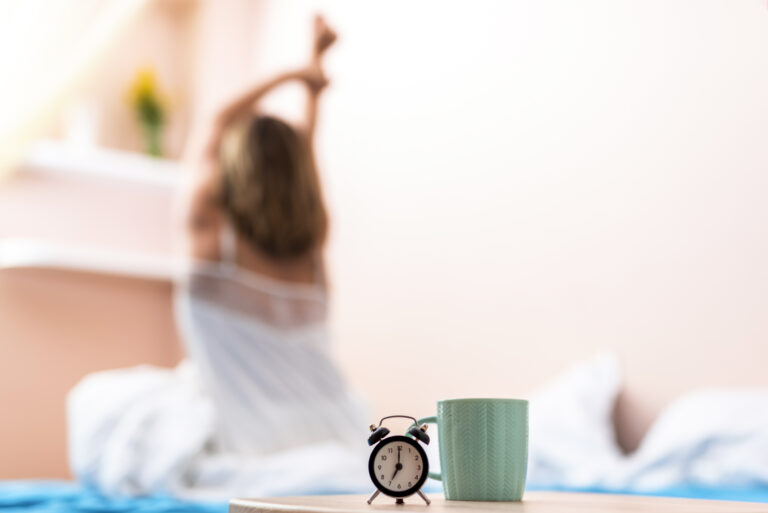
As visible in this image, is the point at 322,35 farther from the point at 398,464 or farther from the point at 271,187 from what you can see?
the point at 398,464

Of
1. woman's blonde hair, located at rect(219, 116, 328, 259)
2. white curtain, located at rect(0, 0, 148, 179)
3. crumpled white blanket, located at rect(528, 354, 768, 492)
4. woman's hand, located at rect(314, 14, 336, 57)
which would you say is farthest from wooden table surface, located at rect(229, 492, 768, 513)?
white curtain, located at rect(0, 0, 148, 179)

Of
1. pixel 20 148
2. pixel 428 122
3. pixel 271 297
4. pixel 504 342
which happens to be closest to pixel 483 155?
pixel 428 122

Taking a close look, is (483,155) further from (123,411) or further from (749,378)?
(123,411)

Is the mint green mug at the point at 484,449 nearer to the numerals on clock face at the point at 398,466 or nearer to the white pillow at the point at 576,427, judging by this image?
the numerals on clock face at the point at 398,466

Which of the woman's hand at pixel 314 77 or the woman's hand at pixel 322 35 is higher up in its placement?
the woman's hand at pixel 322 35

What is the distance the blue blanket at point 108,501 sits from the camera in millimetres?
1200

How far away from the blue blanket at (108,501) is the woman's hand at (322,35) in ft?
3.64

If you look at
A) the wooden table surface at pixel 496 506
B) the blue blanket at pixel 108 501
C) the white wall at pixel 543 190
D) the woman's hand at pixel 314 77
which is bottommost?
the blue blanket at pixel 108 501

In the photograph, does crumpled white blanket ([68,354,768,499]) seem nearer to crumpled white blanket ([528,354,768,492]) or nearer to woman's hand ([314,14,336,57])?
crumpled white blanket ([528,354,768,492])

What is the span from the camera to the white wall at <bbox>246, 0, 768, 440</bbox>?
4.56ft

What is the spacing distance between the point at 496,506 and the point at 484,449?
70 mm

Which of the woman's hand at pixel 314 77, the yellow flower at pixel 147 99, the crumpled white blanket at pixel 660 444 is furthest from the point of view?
the yellow flower at pixel 147 99

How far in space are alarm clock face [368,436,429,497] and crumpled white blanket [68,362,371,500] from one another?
895 millimetres

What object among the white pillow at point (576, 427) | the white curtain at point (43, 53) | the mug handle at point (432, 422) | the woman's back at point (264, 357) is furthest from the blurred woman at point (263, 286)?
the mug handle at point (432, 422)
